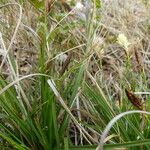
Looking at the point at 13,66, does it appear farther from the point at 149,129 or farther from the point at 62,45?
the point at 149,129

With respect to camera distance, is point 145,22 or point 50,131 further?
point 145,22

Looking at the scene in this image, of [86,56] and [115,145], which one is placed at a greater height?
[86,56]

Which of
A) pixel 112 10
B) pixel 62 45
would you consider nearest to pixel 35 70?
pixel 62 45

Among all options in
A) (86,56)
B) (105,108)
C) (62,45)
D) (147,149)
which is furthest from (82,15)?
(147,149)

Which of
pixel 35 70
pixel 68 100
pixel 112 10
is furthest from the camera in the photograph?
pixel 112 10

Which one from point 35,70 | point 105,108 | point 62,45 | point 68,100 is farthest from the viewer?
point 62,45

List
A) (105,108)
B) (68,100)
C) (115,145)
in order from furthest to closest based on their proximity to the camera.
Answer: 1. (68,100)
2. (105,108)
3. (115,145)

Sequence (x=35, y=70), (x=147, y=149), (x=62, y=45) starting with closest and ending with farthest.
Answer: (x=147, y=149)
(x=35, y=70)
(x=62, y=45)

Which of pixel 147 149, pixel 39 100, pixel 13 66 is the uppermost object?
pixel 13 66

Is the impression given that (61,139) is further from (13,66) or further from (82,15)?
(82,15)
